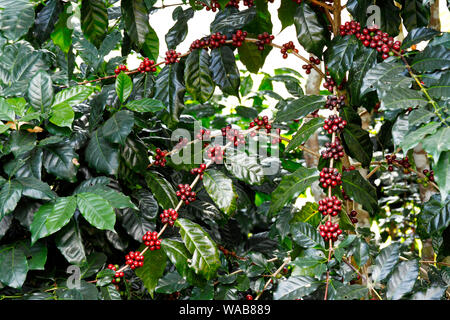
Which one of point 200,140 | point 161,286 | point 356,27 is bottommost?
point 161,286

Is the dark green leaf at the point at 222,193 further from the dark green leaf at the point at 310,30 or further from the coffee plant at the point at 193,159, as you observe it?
the dark green leaf at the point at 310,30

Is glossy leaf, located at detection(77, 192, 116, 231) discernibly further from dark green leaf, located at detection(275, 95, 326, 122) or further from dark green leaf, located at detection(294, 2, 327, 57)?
dark green leaf, located at detection(294, 2, 327, 57)

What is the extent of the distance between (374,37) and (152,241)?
0.63 metres

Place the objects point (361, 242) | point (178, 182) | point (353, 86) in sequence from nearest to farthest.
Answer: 1. point (361, 242)
2. point (353, 86)
3. point (178, 182)

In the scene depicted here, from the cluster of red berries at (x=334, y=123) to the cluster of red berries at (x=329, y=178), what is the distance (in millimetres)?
97

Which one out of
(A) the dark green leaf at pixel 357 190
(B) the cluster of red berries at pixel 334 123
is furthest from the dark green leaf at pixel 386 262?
(B) the cluster of red berries at pixel 334 123

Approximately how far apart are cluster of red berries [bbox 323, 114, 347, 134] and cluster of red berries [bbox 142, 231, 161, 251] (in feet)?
1.36

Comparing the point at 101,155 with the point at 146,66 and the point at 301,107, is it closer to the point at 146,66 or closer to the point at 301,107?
the point at 146,66

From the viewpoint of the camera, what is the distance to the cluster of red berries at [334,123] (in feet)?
2.95

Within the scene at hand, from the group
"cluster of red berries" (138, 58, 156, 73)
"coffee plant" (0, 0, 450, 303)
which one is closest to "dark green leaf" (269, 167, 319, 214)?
"coffee plant" (0, 0, 450, 303)

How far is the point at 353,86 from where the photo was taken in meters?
0.94

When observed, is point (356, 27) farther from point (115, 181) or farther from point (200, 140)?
point (115, 181)
